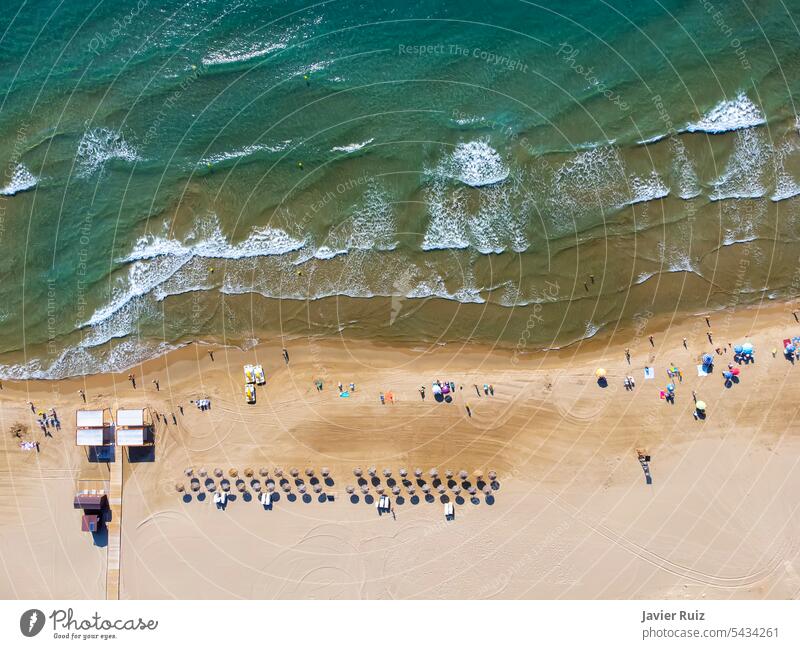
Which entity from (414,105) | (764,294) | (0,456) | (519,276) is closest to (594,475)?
(519,276)

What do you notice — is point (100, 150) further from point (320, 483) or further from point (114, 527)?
point (320, 483)

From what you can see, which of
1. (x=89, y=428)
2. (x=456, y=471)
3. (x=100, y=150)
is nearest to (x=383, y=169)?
(x=100, y=150)

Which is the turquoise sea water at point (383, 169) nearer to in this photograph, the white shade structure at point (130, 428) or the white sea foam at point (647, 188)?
the white sea foam at point (647, 188)

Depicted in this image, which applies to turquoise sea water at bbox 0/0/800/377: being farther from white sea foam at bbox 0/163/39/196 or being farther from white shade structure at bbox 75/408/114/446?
white shade structure at bbox 75/408/114/446

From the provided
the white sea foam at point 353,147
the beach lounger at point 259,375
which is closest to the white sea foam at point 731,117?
the white sea foam at point 353,147

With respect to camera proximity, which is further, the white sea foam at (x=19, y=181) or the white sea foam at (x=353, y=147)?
the white sea foam at (x=19, y=181)

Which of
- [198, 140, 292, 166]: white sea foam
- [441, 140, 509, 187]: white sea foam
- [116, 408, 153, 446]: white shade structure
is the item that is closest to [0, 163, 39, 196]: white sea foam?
[198, 140, 292, 166]: white sea foam
